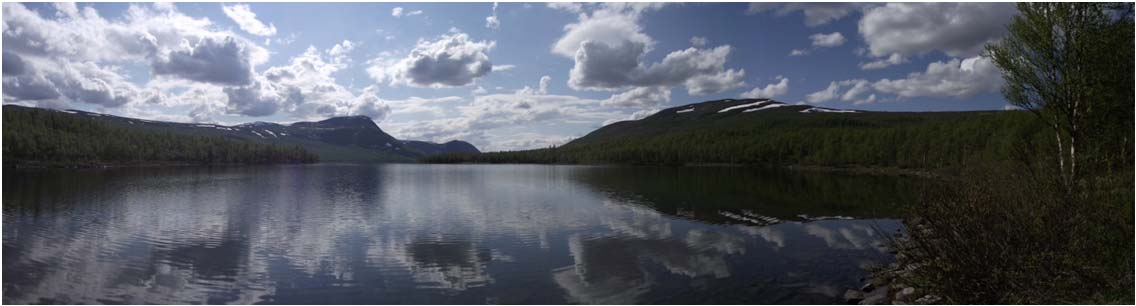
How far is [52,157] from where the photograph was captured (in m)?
138

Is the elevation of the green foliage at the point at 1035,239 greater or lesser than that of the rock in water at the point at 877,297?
greater

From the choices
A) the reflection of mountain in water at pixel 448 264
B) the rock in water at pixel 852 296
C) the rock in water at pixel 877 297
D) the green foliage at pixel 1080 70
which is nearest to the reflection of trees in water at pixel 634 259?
the reflection of mountain in water at pixel 448 264

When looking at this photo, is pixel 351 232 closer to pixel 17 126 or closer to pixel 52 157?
pixel 52 157

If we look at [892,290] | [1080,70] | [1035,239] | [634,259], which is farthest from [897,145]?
[1035,239]

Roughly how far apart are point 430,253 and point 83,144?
589 ft

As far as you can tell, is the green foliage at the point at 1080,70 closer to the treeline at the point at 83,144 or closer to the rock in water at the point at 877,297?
the rock in water at the point at 877,297

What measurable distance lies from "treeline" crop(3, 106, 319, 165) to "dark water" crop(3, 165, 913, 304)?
126 metres

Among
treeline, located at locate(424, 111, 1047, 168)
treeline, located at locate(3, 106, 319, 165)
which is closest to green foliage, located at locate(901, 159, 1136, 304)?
treeline, located at locate(424, 111, 1047, 168)

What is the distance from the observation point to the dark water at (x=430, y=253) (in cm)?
1734

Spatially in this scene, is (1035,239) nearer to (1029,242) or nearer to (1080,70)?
(1029,242)

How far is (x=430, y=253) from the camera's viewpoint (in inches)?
931

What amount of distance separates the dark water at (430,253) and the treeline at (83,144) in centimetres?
12612

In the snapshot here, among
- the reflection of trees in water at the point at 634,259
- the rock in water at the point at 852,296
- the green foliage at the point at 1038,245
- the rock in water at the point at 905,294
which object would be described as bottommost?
the rock in water at the point at 852,296

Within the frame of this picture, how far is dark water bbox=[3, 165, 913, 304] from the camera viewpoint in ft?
56.9
